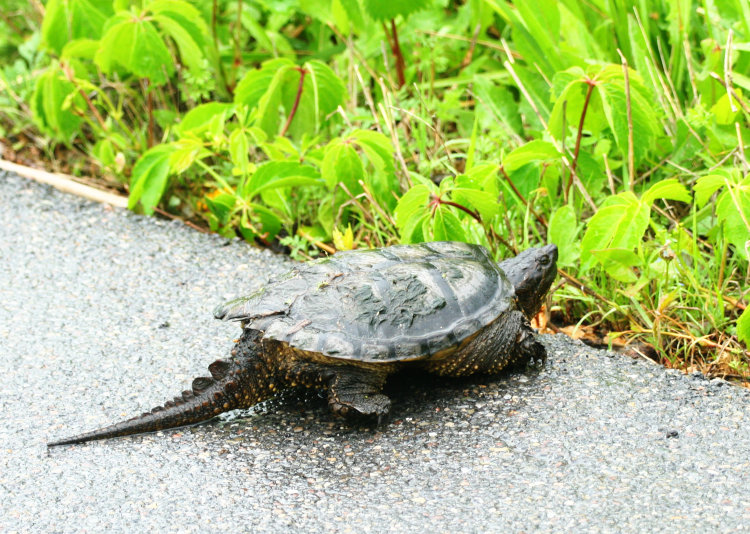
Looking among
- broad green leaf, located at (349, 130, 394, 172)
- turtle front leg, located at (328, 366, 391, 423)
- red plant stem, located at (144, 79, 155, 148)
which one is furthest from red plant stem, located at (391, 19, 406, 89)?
turtle front leg, located at (328, 366, 391, 423)

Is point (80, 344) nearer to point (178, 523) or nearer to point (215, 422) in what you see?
point (215, 422)

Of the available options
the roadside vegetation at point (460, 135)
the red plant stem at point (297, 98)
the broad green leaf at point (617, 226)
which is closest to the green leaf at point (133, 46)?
the roadside vegetation at point (460, 135)

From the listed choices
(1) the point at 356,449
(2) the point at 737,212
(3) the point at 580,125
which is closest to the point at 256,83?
(3) the point at 580,125

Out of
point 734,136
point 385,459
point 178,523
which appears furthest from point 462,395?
point 734,136

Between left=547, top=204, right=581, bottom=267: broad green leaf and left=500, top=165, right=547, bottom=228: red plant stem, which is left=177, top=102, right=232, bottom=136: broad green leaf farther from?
left=547, top=204, right=581, bottom=267: broad green leaf

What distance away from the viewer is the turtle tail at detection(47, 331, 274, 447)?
2.19 metres

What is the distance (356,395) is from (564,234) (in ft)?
3.35

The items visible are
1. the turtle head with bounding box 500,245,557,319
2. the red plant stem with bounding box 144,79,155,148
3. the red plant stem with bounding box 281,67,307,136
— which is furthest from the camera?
the red plant stem with bounding box 144,79,155,148

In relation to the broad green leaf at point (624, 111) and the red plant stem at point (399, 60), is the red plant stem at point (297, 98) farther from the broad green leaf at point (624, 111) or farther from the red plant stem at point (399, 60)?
the broad green leaf at point (624, 111)

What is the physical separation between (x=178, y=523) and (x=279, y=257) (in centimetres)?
162

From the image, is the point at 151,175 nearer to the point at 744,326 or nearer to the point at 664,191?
the point at 664,191

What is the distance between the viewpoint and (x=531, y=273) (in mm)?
2570

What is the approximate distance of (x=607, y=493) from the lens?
195 cm

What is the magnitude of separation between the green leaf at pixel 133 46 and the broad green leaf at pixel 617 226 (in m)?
1.91
